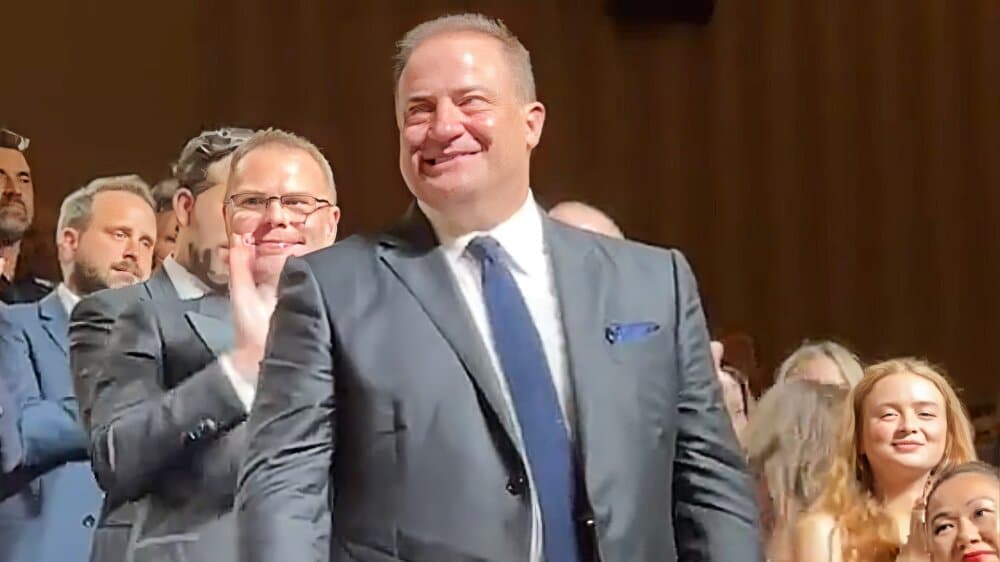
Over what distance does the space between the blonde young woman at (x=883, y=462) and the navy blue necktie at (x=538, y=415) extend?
1.37 meters

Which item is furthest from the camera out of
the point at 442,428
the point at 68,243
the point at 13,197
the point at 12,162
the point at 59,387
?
the point at 12,162

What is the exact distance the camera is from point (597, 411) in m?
1.46

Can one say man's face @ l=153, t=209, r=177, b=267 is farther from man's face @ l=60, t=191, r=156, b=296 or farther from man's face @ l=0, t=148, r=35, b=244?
man's face @ l=0, t=148, r=35, b=244

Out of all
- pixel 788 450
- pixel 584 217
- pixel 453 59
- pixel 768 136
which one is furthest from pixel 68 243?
pixel 768 136

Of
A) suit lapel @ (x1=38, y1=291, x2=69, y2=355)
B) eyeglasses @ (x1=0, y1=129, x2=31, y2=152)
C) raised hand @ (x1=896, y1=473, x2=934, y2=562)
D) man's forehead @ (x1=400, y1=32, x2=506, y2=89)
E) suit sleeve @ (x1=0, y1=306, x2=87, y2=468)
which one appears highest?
man's forehead @ (x1=400, y1=32, x2=506, y2=89)

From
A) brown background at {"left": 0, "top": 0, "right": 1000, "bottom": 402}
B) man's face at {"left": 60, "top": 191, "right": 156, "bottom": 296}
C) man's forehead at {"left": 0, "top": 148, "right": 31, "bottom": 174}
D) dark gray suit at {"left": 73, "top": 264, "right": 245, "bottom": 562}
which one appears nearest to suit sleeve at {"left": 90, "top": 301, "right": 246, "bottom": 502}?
dark gray suit at {"left": 73, "top": 264, "right": 245, "bottom": 562}

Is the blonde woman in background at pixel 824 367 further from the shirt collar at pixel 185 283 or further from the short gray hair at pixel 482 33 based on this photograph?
the short gray hair at pixel 482 33

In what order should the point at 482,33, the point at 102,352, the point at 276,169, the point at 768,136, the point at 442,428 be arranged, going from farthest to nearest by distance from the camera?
1. the point at 768,136
2. the point at 102,352
3. the point at 276,169
4. the point at 482,33
5. the point at 442,428

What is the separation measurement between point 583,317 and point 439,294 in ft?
0.43

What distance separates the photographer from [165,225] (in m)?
3.11

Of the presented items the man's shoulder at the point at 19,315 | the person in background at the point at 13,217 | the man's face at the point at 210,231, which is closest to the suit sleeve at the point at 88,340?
the man's face at the point at 210,231

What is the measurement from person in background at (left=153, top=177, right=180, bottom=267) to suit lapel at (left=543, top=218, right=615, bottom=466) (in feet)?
5.30

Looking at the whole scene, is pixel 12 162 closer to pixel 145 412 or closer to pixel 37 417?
pixel 37 417

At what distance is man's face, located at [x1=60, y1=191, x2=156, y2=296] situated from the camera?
9.71ft
